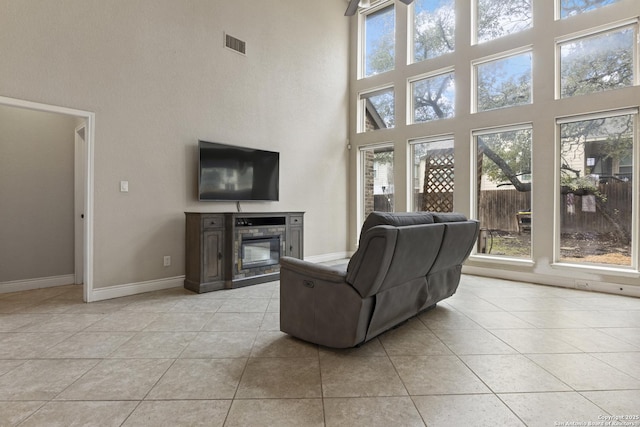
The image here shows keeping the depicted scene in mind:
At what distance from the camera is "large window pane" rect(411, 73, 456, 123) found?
5.30 m

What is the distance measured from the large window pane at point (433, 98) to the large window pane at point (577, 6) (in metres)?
1.53

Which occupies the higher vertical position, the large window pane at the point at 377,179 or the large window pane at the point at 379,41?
the large window pane at the point at 379,41

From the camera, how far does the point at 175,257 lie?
404 centimetres

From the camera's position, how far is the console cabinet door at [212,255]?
12.5ft

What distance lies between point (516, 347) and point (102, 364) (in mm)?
2793

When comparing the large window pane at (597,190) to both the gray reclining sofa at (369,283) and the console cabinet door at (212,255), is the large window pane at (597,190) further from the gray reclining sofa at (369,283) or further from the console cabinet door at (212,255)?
the console cabinet door at (212,255)

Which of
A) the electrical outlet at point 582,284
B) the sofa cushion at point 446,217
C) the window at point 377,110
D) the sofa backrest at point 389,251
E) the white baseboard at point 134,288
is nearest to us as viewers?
the sofa backrest at point 389,251

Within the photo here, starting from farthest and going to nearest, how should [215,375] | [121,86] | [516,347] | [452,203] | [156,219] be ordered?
[452,203]
[156,219]
[121,86]
[516,347]
[215,375]

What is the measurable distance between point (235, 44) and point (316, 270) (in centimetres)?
384

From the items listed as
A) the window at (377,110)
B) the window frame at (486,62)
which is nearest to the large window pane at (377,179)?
the window at (377,110)

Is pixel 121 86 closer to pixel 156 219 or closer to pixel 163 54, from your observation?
pixel 163 54

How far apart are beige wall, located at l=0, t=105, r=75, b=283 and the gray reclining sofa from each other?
135 inches

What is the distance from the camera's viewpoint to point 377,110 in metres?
6.26

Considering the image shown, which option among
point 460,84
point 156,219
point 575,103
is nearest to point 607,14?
point 575,103
